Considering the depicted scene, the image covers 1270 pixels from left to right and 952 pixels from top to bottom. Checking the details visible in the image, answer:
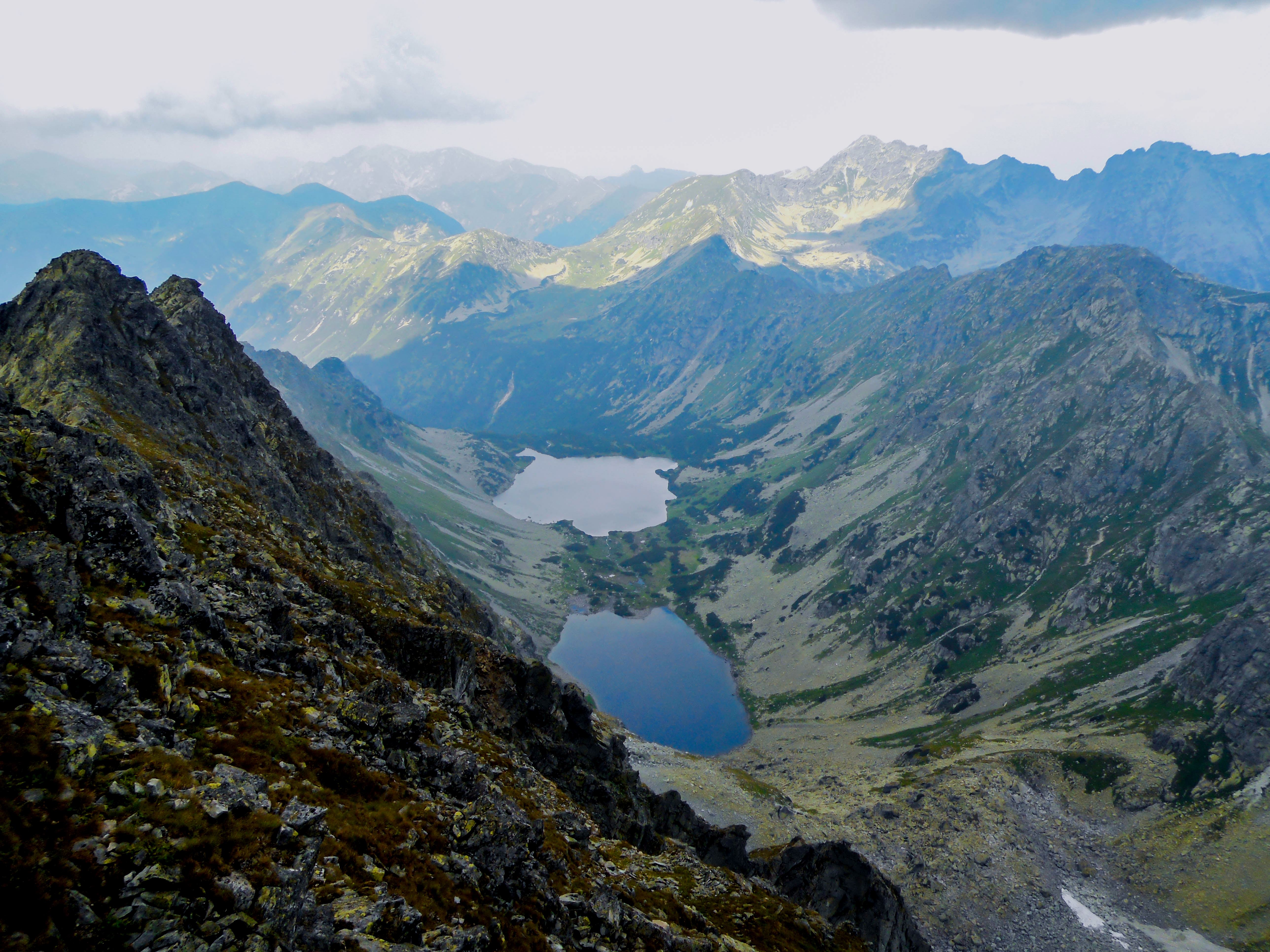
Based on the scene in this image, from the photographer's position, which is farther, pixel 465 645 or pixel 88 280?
pixel 88 280

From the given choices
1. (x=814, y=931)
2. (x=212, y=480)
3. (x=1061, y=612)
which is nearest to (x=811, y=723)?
(x=1061, y=612)

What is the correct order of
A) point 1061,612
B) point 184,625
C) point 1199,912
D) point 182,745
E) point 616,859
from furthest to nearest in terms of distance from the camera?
point 1061,612, point 1199,912, point 616,859, point 184,625, point 182,745

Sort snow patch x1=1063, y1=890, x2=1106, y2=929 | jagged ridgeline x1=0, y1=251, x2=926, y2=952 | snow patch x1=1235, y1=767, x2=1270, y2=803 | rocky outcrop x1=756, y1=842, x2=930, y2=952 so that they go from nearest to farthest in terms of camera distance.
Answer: jagged ridgeline x1=0, y1=251, x2=926, y2=952
rocky outcrop x1=756, y1=842, x2=930, y2=952
snow patch x1=1063, y1=890, x2=1106, y2=929
snow patch x1=1235, y1=767, x2=1270, y2=803

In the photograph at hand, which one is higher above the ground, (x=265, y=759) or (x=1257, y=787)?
(x=265, y=759)

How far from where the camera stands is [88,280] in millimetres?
69562

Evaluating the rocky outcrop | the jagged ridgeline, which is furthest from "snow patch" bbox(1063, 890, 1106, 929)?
the jagged ridgeline

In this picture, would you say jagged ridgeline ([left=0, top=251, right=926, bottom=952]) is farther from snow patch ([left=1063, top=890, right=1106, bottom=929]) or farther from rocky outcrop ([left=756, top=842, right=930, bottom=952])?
snow patch ([left=1063, top=890, right=1106, bottom=929])

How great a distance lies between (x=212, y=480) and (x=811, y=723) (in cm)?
16138

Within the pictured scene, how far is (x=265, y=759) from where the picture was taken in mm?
22438

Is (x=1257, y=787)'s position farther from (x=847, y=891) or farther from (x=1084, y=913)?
(x=847, y=891)

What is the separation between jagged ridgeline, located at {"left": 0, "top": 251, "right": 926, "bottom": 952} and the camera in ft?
51.4

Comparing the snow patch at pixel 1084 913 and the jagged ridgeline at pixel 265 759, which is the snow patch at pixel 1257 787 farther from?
the jagged ridgeline at pixel 265 759

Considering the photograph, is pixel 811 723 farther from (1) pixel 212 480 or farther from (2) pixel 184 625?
(2) pixel 184 625

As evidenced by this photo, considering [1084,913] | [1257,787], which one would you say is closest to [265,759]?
[1084,913]
